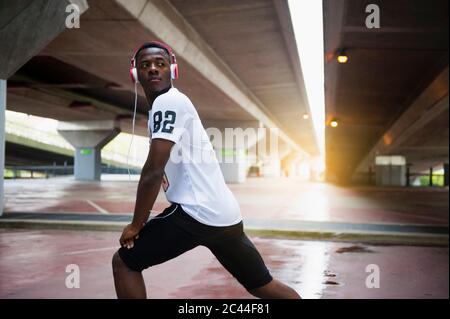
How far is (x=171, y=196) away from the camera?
2611 millimetres

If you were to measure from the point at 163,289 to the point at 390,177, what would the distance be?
3406 centimetres

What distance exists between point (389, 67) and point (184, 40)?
7.00m

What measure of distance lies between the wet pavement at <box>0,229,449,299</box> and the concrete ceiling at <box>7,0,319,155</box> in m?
5.37

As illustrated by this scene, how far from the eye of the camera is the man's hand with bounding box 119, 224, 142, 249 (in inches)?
99.7

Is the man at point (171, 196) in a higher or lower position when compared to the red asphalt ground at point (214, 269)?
higher

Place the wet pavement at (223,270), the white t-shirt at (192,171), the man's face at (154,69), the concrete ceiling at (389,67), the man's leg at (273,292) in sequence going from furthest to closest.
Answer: the concrete ceiling at (389,67) → the wet pavement at (223,270) → the man's leg at (273,292) → the man's face at (154,69) → the white t-shirt at (192,171)

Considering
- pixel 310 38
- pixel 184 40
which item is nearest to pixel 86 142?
pixel 184 40

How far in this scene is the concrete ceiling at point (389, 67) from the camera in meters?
10.5

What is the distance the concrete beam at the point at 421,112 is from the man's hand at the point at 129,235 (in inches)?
543

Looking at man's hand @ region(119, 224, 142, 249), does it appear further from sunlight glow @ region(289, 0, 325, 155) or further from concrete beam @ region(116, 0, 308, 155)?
sunlight glow @ region(289, 0, 325, 155)

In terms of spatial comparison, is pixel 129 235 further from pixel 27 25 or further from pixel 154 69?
pixel 27 25

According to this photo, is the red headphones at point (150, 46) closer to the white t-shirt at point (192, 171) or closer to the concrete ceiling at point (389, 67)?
the white t-shirt at point (192, 171)

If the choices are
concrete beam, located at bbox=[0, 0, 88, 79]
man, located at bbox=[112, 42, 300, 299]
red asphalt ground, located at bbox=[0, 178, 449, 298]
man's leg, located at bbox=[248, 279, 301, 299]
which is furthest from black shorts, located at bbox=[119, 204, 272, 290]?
concrete beam, located at bbox=[0, 0, 88, 79]

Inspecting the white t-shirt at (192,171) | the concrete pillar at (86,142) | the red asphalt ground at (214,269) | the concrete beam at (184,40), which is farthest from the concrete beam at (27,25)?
the concrete pillar at (86,142)
